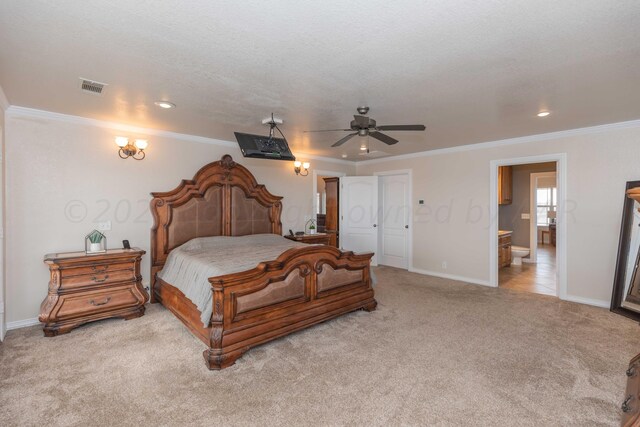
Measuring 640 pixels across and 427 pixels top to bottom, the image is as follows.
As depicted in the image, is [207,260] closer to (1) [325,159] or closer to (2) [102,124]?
(2) [102,124]

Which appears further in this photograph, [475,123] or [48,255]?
[475,123]

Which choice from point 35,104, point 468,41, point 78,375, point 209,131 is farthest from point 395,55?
point 35,104

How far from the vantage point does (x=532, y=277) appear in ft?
18.6

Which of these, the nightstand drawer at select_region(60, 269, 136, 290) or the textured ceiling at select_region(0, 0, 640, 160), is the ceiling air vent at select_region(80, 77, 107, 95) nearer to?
the textured ceiling at select_region(0, 0, 640, 160)

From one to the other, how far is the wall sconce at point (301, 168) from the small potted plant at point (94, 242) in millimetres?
3302

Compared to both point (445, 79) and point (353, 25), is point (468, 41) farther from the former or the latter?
point (353, 25)

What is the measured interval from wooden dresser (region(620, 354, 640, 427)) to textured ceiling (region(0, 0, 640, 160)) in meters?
2.03

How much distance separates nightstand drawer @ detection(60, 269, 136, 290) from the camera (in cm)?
325

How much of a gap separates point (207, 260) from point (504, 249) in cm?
609

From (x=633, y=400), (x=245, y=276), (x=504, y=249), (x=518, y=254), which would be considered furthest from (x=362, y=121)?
(x=518, y=254)

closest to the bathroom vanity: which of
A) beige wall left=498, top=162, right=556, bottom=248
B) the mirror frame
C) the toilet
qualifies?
the toilet

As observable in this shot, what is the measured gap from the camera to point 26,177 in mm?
3406

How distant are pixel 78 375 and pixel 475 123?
4.90 m

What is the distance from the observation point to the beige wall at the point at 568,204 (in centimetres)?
394
